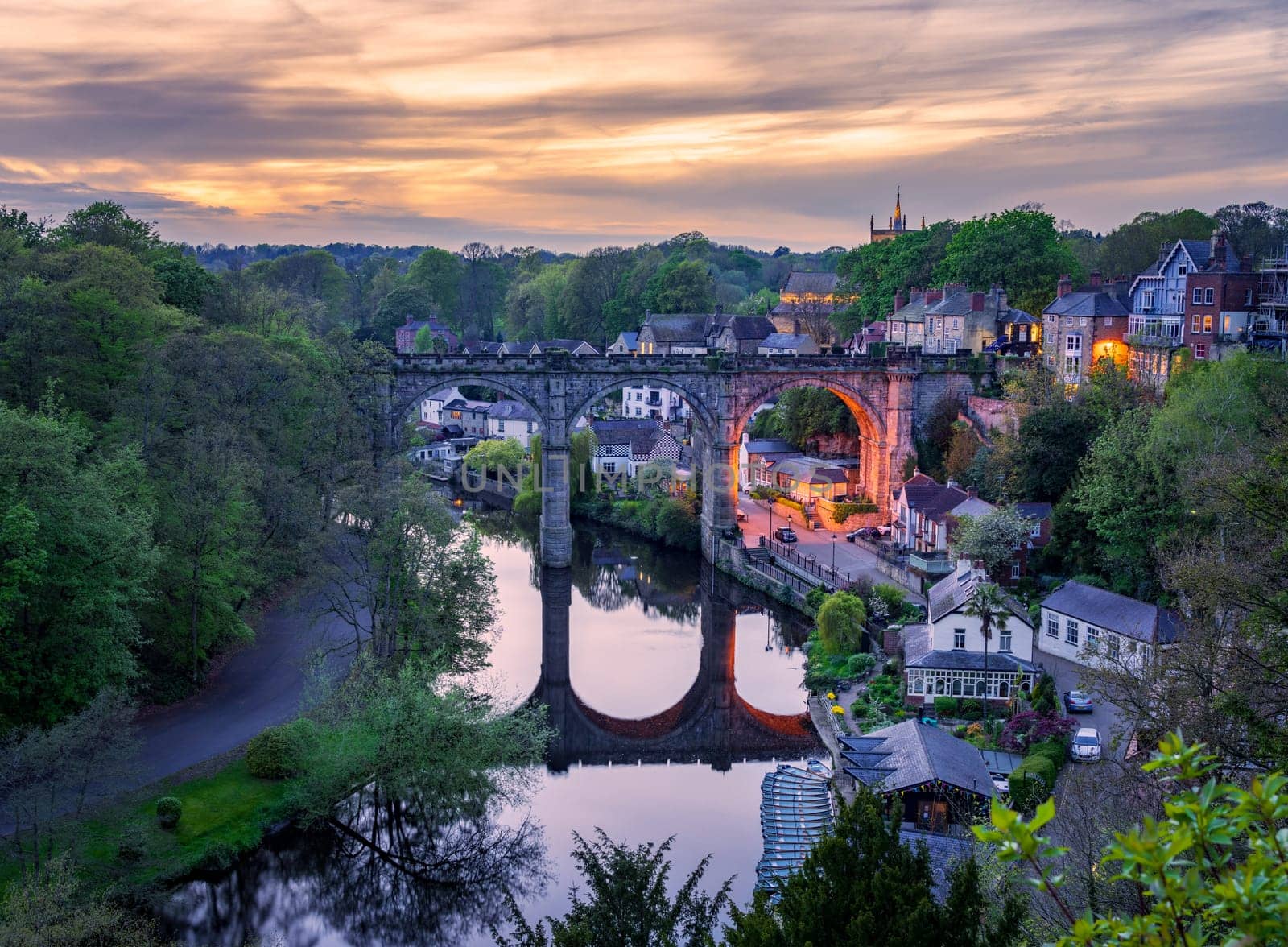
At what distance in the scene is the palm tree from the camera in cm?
3534

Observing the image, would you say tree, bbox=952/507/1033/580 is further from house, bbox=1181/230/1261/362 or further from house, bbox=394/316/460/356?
house, bbox=394/316/460/356

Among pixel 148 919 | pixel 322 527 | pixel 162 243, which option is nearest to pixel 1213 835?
pixel 148 919

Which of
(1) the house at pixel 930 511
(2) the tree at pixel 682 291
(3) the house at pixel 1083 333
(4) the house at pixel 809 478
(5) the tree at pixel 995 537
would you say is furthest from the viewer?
(2) the tree at pixel 682 291

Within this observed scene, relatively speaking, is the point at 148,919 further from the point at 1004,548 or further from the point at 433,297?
the point at 433,297

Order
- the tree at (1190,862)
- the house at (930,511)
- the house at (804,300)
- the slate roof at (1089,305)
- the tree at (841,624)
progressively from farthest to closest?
the house at (804,300)
the slate roof at (1089,305)
the house at (930,511)
the tree at (841,624)
the tree at (1190,862)

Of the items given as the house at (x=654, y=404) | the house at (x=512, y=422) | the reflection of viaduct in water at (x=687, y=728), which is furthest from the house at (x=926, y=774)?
the house at (x=654, y=404)

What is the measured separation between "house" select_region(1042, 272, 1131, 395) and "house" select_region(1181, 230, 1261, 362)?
12.7ft

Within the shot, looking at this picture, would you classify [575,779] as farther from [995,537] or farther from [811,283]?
[811,283]

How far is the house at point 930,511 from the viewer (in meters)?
48.6

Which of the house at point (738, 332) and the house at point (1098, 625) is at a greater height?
the house at point (738, 332)

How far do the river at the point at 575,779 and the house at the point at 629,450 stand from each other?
1261cm

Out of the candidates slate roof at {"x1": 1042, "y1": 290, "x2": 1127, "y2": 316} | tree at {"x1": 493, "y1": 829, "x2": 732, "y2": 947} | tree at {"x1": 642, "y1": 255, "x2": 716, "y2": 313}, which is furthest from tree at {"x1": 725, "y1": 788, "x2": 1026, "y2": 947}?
tree at {"x1": 642, "y1": 255, "x2": 716, "y2": 313}

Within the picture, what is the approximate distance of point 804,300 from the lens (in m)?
102

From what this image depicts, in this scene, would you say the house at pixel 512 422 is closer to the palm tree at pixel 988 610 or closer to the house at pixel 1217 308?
the house at pixel 1217 308
